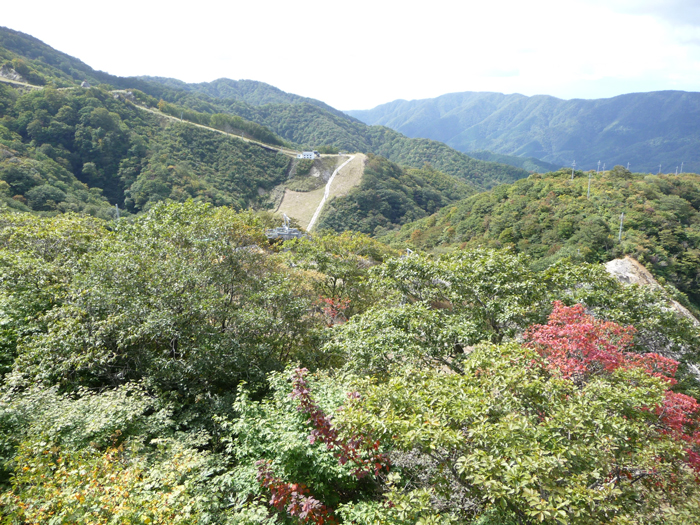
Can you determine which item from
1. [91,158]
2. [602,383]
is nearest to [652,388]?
[602,383]

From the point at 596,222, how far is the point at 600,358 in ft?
108

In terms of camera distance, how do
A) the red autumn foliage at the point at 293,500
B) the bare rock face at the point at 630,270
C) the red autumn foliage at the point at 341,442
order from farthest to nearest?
the bare rock face at the point at 630,270
the red autumn foliage at the point at 341,442
the red autumn foliage at the point at 293,500

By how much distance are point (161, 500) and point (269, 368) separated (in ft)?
16.9

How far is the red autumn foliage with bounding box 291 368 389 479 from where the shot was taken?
531 centimetres

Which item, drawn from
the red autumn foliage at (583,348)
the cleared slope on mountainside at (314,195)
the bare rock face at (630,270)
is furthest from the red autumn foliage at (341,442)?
the cleared slope on mountainside at (314,195)

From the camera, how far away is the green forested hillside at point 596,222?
105 feet

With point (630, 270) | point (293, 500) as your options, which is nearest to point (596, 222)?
point (630, 270)

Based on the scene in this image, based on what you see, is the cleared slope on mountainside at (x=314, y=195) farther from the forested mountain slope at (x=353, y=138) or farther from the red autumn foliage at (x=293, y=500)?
the forested mountain slope at (x=353, y=138)

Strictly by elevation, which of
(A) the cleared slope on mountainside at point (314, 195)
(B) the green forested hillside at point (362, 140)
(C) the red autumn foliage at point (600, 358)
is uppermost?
(B) the green forested hillside at point (362, 140)

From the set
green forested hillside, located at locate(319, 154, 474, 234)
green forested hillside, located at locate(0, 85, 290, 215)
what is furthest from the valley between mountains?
green forested hillside, located at locate(319, 154, 474, 234)

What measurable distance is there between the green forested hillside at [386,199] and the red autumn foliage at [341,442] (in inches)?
2366

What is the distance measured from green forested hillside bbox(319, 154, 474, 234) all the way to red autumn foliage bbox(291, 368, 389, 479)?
60.1m

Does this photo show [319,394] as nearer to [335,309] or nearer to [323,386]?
[323,386]

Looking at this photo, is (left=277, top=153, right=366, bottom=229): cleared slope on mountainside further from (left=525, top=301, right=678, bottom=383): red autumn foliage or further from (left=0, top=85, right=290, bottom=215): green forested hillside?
(left=525, top=301, right=678, bottom=383): red autumn foliage
